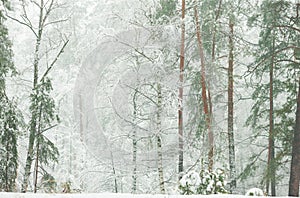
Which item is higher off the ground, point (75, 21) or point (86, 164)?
point (75, 21)

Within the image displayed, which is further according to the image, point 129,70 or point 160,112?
point 129,70

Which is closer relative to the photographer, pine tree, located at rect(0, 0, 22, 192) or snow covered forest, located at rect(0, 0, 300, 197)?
pine tree, located at rect(0, 0, 22, 192)

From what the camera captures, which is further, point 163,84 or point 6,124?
point 163,84

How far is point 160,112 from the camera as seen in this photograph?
11.5 meters

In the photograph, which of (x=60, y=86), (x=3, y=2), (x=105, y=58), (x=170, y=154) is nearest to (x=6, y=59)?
(x=3, y=2)

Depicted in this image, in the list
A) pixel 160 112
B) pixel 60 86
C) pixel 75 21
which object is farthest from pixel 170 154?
pixel 75 21

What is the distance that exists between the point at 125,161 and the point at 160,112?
3.39m

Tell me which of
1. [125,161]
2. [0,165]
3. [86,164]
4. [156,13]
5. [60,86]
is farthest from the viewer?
[60,86]

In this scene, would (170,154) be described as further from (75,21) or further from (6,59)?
(75,21)

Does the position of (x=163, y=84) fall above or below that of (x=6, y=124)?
above

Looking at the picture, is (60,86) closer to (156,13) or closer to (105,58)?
(105,58)

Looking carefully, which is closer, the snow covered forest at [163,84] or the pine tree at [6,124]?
the pine tree at [6,124]

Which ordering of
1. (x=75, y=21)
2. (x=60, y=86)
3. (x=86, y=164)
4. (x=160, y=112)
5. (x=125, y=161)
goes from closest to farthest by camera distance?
1. (x=160, y=112)
2. (x=125, y=161)
3. (x=86, y=164)
4. (x=60, y=86)
5. (x=75, y=21)

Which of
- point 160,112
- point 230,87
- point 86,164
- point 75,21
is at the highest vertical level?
point 75,21
